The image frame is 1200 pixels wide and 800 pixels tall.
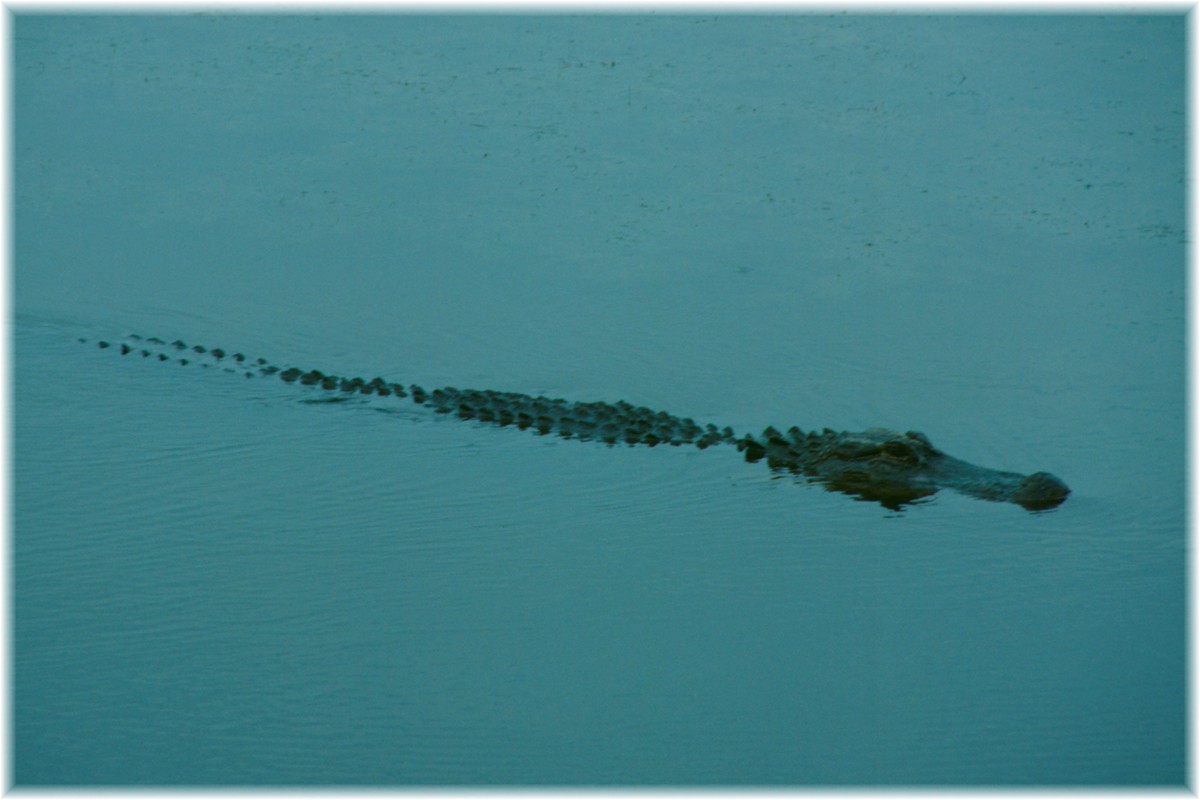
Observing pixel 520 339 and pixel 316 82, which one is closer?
pixel 520 339

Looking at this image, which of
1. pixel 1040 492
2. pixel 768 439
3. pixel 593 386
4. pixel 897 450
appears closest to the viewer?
pixel 1040 492

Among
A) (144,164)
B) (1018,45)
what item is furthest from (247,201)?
(1018,45)

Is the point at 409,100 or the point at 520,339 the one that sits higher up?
the point at 409,100

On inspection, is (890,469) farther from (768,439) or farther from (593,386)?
(593,386)

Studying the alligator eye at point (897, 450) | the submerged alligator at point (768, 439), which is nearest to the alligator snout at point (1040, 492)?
the submerged alligator at point (768, 439)

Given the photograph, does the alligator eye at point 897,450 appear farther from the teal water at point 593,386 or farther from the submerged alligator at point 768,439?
the teal water at point 593,386

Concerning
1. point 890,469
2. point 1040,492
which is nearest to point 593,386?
point 890,469

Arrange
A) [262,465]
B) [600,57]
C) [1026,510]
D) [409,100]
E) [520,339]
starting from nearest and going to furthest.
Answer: [1026,510], [262,465], [520,339], [409,100], [600,57]

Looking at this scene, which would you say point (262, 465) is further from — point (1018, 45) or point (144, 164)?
point (1018, 45)
